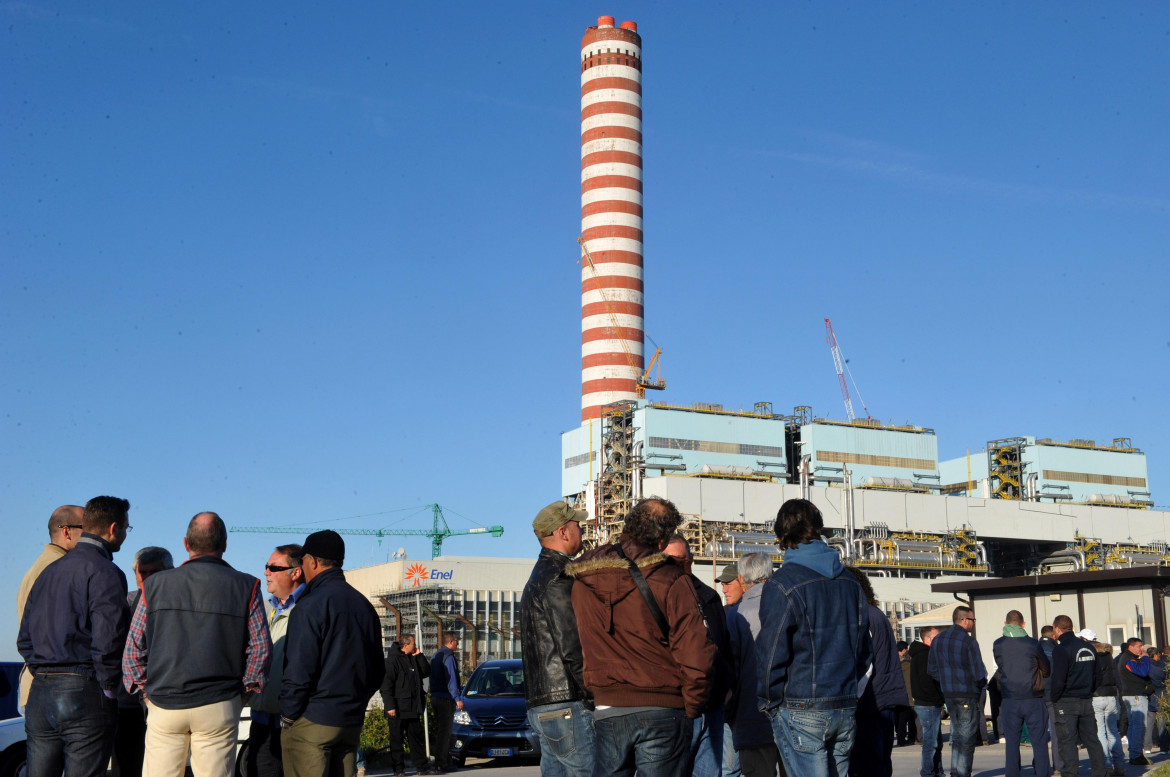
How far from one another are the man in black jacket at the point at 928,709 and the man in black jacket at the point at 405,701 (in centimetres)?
546

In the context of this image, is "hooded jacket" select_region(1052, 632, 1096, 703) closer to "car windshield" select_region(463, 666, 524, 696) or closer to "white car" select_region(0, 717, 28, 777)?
"car windshield" select_region(463, 666, 524, 696)

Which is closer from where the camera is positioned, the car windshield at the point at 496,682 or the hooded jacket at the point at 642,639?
the hooded jacket at the point at 642,639

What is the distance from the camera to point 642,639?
5.07 metres

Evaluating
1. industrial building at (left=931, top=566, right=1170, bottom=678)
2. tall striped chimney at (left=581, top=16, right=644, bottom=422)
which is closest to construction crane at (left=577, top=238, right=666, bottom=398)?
tall striped chimney at (left=581, top=16, right=644, bottom=422)

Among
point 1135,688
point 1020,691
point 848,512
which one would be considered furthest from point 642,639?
point 848,512

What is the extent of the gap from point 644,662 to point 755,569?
2362 mm

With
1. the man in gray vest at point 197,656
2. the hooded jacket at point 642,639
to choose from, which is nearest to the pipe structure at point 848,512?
the man in gray vest at point 197,656

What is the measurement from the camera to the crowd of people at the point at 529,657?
511 cm

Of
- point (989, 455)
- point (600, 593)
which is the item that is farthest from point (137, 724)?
point (989, 455)

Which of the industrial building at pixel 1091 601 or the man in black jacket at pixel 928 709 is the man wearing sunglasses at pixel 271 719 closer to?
the man in black jacket at pixel 928 709

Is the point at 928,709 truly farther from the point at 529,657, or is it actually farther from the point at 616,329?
the point at 616,329

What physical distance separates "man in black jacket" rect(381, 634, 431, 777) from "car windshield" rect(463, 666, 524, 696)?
5.31 ft

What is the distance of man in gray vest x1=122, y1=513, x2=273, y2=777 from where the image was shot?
5793mm

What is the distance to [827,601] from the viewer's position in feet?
19.3
